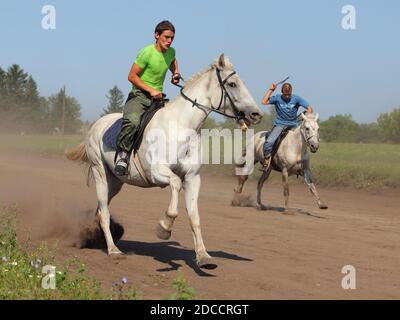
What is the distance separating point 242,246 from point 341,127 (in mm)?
126600

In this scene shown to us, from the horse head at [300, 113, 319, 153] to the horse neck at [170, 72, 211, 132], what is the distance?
22.8ft

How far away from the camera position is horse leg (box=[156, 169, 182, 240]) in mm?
8562

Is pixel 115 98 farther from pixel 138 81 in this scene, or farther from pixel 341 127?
pixel 138 81

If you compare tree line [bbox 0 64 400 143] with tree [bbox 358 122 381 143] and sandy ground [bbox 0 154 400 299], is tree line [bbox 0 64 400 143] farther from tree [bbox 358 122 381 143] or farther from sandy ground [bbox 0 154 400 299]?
sandy ground [bbox 0 154 400 299]

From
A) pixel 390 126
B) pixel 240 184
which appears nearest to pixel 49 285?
pixel 240 184

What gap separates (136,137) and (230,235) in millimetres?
3676

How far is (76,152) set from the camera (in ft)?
38.0

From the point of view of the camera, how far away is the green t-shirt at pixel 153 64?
927cm

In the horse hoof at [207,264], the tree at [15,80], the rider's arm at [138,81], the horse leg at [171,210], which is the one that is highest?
the tree at [15,80]

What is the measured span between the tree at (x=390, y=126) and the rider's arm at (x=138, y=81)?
A: 102 meters

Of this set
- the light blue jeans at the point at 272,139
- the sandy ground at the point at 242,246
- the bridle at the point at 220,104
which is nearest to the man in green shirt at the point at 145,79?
the bridle at the point at 220,104

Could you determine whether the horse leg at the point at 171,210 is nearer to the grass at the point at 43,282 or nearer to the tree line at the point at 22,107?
the grass at the point at 43,282

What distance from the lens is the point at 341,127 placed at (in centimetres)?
13450
